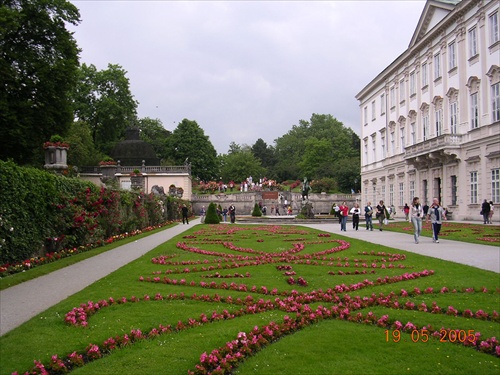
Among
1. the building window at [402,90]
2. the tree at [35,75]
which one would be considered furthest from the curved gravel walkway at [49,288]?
the building window at [402,90]

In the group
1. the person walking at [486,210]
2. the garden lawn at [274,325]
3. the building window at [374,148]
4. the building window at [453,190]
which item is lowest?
the garden lawn at [274,325]

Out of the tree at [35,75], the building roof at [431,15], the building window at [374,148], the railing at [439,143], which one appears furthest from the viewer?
the building window at [374,148]

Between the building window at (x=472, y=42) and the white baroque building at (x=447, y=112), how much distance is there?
7 cm

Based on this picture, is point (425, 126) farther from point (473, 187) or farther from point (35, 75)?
point (35, 75)

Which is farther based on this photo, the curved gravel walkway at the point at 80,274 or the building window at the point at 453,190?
the building window at the point at 453,190

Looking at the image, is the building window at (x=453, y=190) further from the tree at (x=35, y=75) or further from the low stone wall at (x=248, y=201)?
the tree at (x=35, y=75)

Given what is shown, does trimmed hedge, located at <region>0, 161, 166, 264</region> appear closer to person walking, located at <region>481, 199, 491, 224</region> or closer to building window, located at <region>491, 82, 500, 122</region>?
person walking, located at <region>481, 199, 491, 224</region>

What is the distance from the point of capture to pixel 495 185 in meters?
31.6

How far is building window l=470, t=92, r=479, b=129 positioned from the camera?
34.4 metres

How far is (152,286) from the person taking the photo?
961 cm

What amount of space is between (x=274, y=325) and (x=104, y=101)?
6570 centimetres

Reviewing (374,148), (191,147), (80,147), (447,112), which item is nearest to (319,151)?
(191,147)

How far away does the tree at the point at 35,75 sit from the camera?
31234 millimetres

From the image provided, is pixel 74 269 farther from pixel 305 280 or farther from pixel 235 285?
pixel 305 280
